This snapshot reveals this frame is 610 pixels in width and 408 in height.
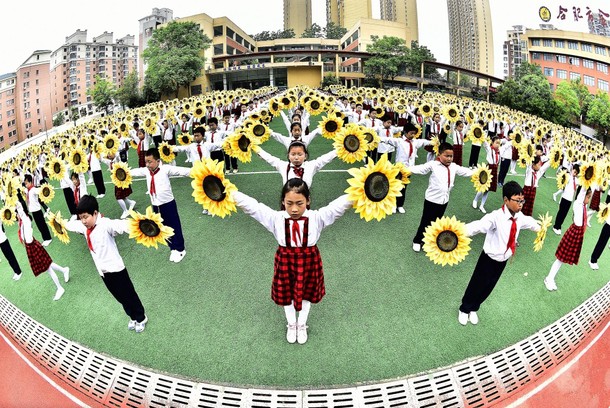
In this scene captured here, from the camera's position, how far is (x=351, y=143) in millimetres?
4797

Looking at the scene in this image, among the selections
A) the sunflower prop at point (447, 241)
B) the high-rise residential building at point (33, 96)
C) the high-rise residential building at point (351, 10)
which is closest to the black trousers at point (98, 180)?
the sunflower prop at point (447, 241)

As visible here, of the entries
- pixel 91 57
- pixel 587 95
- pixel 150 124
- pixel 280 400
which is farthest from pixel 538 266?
pixel 91 57

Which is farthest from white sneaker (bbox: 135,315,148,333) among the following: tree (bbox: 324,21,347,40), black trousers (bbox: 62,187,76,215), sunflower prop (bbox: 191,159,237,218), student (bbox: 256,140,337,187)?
tree (bbox: 324,21,347,40)

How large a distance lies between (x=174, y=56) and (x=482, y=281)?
4664 cm

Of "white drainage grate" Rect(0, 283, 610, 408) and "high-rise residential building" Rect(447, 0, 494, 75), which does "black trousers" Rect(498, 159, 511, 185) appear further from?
"high-rise residential building" Rect(447, 0, 494, 75)

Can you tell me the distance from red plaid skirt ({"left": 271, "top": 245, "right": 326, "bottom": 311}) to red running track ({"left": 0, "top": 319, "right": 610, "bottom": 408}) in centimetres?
217

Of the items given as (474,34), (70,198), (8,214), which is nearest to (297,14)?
(474,34)

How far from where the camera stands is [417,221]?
23.3 feet

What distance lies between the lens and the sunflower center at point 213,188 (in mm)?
3068

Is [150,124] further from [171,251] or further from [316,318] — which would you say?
[316,318]

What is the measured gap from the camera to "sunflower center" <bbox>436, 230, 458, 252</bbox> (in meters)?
3.47

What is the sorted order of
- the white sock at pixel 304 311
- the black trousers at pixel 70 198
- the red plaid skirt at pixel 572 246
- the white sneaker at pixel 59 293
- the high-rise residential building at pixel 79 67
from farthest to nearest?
the high-rise residential building at pixel 79 67
the black trousers at pixel 70 198
the white sneaker at pixel 59 293
the red plaid skirt at pixel 572 246
the white sock at pixel 304 311

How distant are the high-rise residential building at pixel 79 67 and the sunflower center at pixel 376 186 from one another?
81.0m

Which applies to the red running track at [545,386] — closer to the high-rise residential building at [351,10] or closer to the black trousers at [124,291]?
the black trousers at [124,291]
